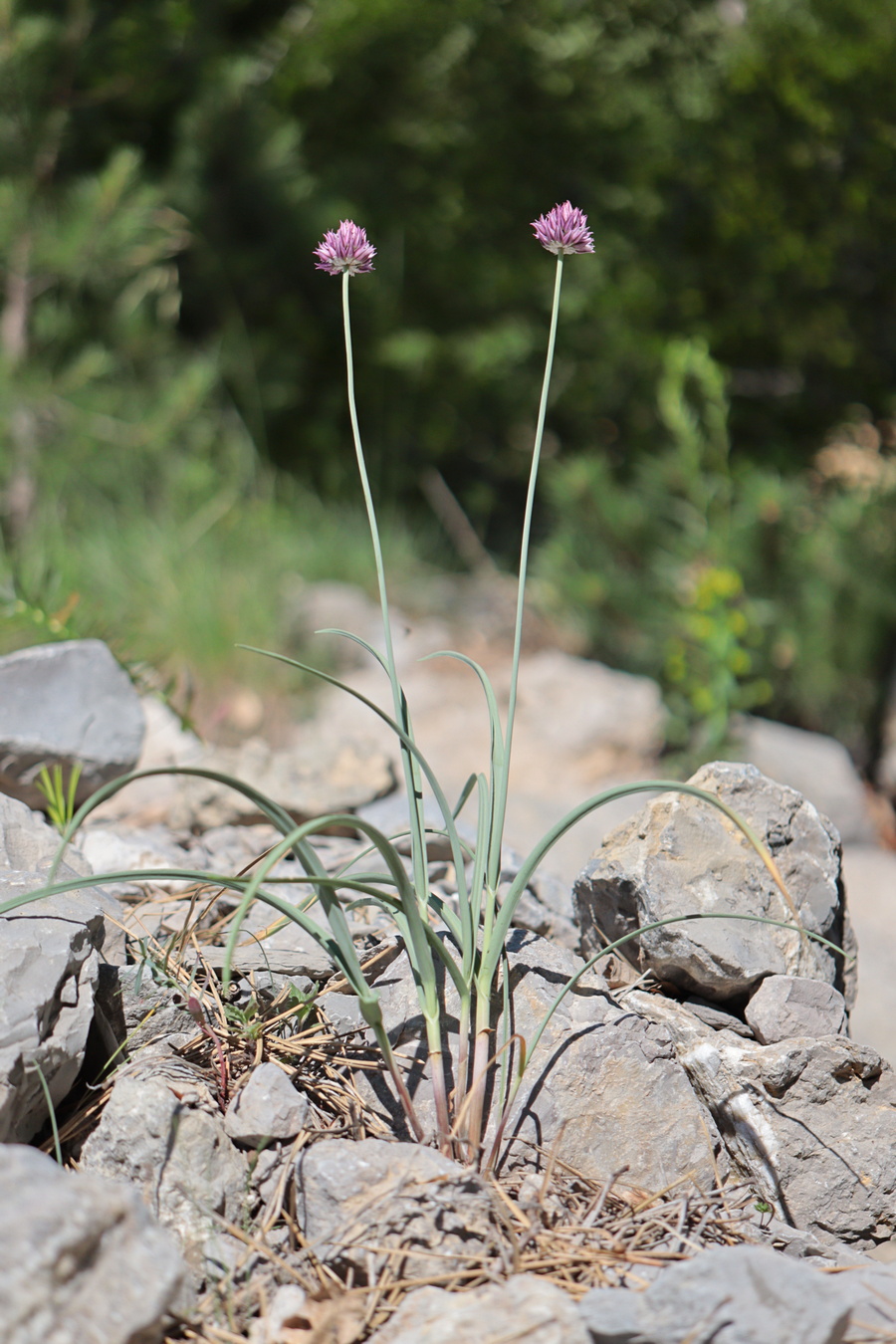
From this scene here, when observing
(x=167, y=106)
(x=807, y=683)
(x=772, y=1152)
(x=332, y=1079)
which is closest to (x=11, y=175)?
(x=167, y=106)

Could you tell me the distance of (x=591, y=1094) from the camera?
1.15 metres

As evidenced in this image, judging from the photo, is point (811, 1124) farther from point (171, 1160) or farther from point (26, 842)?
point (26, 842)

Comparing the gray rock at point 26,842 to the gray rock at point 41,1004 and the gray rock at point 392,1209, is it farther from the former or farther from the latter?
the gray rock at point 392,1209

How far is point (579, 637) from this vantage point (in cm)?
438

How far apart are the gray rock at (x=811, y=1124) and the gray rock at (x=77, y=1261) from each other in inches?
26.3

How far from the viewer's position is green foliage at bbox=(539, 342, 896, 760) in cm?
340

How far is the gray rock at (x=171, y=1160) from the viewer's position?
3.22 ft

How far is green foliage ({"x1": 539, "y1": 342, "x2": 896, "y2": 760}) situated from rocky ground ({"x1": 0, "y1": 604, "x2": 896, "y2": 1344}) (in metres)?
1.83

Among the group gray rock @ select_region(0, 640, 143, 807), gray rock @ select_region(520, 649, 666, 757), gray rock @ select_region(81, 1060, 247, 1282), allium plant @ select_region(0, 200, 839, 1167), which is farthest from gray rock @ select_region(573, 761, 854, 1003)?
gray rock @ select_region(520, 649, 666, 757)

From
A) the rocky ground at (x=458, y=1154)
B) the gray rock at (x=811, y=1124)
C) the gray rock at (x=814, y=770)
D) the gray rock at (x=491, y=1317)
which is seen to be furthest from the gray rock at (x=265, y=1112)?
the gray rock at (x=814, y=770)

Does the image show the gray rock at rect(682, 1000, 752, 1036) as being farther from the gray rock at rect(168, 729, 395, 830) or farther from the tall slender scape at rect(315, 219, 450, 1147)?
the gray rock at rect(168, 729, 395, 830)

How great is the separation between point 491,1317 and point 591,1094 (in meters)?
0.33

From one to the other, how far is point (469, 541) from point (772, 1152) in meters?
4.26

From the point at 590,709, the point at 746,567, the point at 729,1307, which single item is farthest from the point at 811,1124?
the point at 746,567
